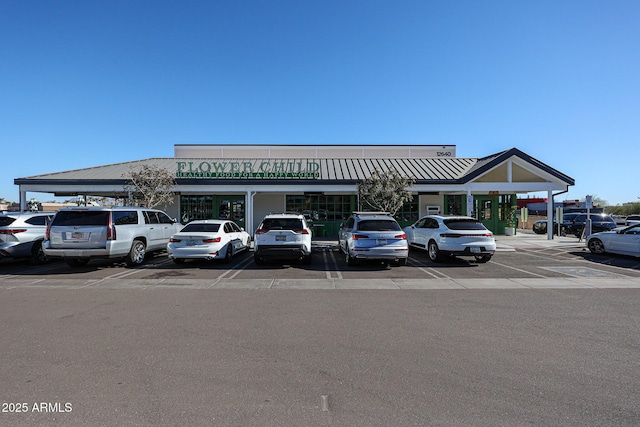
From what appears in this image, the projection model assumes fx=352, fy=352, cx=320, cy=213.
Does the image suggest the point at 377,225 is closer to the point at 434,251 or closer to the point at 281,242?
the point at 434,251

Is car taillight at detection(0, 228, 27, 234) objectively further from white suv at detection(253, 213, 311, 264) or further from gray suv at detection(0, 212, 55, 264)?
white suv at detection(253, 213, 311, 264)

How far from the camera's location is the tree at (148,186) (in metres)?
17.2

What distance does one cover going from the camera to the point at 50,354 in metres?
4.37

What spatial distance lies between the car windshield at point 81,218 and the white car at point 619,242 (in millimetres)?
17798

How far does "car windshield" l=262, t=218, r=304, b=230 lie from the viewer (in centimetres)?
1116

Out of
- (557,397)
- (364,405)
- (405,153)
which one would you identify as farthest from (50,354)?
(405,153)

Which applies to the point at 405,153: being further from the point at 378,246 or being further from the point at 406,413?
the point at 406,413

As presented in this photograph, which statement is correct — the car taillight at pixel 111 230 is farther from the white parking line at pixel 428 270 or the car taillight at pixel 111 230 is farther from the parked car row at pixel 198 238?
the white parking line at pixel 428 270

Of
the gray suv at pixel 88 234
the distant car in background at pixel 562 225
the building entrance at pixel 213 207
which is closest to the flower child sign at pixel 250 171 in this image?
the building entrance at pixel 213 207

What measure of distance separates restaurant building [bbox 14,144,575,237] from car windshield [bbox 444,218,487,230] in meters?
6.95

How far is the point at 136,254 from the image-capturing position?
11.5m

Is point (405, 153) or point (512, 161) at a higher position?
point (405, 153)

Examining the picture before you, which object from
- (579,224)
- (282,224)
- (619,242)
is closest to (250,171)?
(282,224)

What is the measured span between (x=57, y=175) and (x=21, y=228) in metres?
10.4
